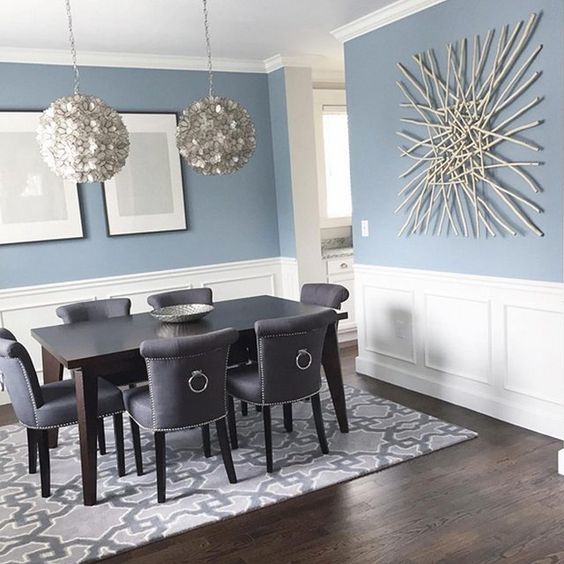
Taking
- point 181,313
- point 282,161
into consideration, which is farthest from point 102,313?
point 282,161

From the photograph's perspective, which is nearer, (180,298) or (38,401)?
(38,401)

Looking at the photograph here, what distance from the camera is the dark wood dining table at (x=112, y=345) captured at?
2.87 metres

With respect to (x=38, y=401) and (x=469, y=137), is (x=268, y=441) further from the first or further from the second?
(x=469, y=137)

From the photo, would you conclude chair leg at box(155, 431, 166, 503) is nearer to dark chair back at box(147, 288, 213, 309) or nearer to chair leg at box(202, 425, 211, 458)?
chair leg at box(202, 425, 211, 458)

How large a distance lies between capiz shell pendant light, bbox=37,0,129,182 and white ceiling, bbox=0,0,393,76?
0.98 m

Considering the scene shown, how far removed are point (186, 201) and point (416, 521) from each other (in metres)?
3.43

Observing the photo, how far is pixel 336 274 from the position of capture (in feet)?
18.8

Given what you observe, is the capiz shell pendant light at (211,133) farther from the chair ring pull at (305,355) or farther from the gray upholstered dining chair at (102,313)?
the gray upholstered dining chair at (102,313)

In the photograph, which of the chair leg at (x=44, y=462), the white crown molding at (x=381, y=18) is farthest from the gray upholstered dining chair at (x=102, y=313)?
the white crown molding at (x=381, y=18)

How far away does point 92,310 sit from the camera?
3996 mm

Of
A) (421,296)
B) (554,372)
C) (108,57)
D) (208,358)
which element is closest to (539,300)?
(554,372)

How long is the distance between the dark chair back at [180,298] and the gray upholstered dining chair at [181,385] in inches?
47.3

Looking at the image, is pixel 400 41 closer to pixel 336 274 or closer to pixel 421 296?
pixel 421 296

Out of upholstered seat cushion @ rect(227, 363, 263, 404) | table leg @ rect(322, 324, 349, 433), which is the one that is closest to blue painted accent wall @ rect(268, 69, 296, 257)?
table leg @ rect(322, 324, 349, 433)
